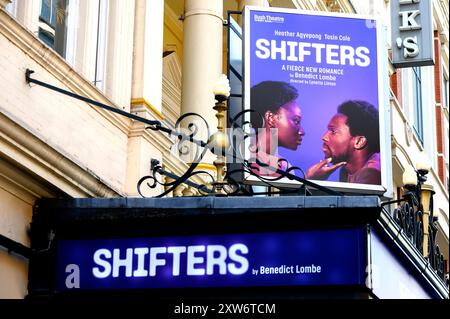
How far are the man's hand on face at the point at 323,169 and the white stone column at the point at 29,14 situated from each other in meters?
5.40

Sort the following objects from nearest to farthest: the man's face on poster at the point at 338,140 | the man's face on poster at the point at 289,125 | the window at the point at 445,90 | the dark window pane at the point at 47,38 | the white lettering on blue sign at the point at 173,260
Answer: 1. the white lettering on blue sign at the point at 173,260
2. the dark window pane at the point at 47,38
3. the man's face on poster at the point at 289,125
4. the man's face on poster at the point at 338,140
5. the window at the point at 445,90

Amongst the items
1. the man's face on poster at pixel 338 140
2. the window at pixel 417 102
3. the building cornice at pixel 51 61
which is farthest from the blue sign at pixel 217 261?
the window at pixel 417 102

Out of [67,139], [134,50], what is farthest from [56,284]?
[134,50]

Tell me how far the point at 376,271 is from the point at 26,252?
348 cm

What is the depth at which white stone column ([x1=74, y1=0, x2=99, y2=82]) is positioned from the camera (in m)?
14.1

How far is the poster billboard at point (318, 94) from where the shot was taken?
16453mm

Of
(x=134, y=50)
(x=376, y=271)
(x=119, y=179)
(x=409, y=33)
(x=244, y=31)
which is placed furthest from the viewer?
(x=409, y=33)

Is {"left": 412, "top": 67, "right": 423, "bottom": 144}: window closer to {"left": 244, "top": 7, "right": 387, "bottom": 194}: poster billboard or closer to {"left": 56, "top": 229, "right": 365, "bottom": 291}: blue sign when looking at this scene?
{"left": 244, "top": 7, "right": 387, "bottom": 194}: poster billboard

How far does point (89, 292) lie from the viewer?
35.9 ft

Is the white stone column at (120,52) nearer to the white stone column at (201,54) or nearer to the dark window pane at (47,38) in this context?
the dark window pane at (47,38)

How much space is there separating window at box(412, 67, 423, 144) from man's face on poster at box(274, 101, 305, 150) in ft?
50.0

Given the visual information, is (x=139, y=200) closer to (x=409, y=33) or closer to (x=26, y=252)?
(x=26, y=252)

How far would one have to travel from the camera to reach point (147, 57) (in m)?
15.1

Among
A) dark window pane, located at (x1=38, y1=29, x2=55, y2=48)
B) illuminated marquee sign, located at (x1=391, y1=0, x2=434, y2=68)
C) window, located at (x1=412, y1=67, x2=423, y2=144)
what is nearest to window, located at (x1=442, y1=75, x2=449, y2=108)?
window, located at (x1=412, y1=67, x2=423, y2=144)
